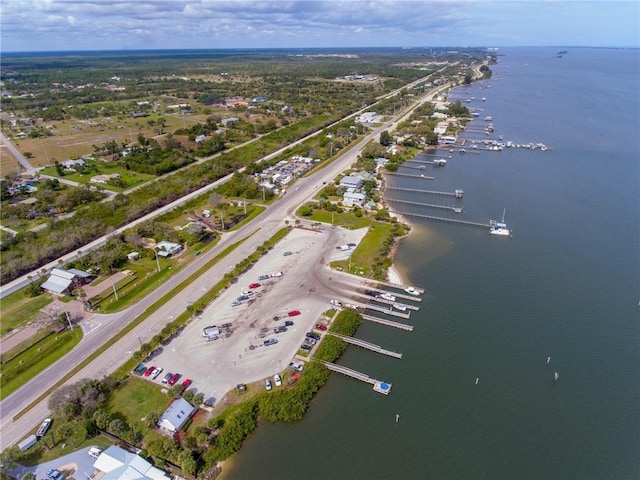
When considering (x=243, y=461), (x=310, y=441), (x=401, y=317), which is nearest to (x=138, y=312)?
(x=243, y=461)

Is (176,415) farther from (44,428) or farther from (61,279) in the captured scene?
(61,279)

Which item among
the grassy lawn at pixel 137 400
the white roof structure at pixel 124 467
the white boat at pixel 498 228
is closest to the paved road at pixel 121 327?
the grassy lawn at pixel 137 400

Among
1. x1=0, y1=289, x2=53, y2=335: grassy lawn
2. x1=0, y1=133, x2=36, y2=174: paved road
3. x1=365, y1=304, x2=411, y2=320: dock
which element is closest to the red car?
x1=0, y1=289, x2=53, y2=335: grassy lawn

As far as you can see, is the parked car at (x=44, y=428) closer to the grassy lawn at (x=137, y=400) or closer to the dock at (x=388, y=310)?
the grassy lawn at (x=137, y=400)

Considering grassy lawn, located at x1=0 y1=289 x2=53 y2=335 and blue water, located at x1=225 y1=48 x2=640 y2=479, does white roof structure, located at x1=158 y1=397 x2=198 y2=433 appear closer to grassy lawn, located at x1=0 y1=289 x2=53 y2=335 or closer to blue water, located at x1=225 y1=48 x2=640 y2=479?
blue water, located at x1=225 y1=48 x2=640 y2=479

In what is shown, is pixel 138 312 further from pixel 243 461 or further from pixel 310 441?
pixel 310 441

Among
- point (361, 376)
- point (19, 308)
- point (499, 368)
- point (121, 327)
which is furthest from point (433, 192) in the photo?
point (19, 308)
